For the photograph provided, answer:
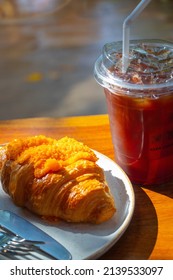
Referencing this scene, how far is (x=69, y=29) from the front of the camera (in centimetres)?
288

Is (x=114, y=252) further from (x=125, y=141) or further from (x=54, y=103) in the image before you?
(x=54, y=103)

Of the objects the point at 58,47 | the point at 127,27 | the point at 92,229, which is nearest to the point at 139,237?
the point at 92,229

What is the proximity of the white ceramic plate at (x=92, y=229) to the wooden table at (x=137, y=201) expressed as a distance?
25 millimetres

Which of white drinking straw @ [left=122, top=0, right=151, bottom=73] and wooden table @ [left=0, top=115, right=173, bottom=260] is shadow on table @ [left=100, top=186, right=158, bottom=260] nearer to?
wooden table @ [left=0, top=115, right=173, bottom=260]

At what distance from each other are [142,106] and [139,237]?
0.73 feet

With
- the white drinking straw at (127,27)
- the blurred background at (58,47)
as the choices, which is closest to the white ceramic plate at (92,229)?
the white drinking straw at (127,27)

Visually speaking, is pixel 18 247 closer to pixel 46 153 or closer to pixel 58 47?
pixel 46 153

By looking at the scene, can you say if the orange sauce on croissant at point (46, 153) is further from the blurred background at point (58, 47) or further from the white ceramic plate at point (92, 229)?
the blurred background at point (58, 47)

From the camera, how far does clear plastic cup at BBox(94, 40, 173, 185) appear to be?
75cm

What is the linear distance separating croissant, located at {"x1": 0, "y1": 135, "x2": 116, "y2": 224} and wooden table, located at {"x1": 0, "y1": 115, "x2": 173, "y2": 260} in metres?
0.06

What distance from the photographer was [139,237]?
708 millimetres

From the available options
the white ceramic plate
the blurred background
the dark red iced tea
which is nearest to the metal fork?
the white ceramic plate
